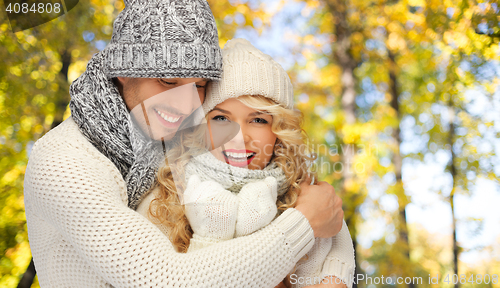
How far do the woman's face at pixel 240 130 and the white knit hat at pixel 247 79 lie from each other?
58mm

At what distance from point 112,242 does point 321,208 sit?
1.01m

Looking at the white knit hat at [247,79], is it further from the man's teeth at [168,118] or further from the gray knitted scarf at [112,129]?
the gray knitted scarf at [112,129]

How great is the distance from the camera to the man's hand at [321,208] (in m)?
1.72

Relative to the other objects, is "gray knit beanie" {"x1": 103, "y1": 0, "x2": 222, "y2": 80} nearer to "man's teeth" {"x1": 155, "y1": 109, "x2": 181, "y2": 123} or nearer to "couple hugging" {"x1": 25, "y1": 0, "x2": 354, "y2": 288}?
"couple hugging" {"x1": 25, "y1": 0, "x2": 354, "y2": 288}

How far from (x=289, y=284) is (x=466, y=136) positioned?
4507mm

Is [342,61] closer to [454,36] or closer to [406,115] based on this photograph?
[454,36]

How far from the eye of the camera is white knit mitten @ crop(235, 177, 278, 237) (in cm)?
158

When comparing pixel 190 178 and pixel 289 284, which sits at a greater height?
pixel 190 178

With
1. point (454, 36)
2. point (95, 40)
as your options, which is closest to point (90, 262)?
point (95, 40)

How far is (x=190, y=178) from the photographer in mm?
1702

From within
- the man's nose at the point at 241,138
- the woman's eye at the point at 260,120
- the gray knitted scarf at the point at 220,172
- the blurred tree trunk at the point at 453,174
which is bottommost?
the blurred tree trunk at the point at 453,174

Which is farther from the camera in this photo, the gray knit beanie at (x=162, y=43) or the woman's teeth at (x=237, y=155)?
the woman's teeth at (x=237, y=155)

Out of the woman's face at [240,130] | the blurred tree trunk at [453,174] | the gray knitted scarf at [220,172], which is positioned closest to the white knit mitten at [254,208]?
the gray knitted scarf at [220,172]

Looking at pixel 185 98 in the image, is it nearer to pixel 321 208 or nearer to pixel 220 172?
pixel 220 172
